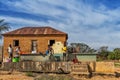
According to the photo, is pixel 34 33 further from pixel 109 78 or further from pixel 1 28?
pixel 109 78

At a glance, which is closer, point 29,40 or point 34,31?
point 29,40

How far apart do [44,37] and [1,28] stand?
6.39 m

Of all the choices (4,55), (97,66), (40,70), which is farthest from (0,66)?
(4,55)

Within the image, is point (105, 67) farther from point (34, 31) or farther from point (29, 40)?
point (34, 31)

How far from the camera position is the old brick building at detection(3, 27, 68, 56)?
41.8m

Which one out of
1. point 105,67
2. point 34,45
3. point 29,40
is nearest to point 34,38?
point 29,40

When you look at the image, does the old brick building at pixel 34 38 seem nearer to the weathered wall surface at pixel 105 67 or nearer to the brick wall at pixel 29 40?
the brick wall at pixel 29 40

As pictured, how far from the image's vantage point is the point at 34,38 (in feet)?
139

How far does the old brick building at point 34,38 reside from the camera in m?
41.8

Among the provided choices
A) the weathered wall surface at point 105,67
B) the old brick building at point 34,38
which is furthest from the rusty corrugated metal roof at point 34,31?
the weathered wall surface at point 105,67

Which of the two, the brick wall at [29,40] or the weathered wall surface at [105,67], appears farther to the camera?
the brick wall at [29,40]

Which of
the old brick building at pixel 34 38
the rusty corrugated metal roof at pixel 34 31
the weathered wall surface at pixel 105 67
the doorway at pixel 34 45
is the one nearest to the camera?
the weathered wall surface at pixel 105 67

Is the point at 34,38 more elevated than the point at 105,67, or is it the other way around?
the point at 34,38

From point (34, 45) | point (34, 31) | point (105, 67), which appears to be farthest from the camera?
point (34, 31)
